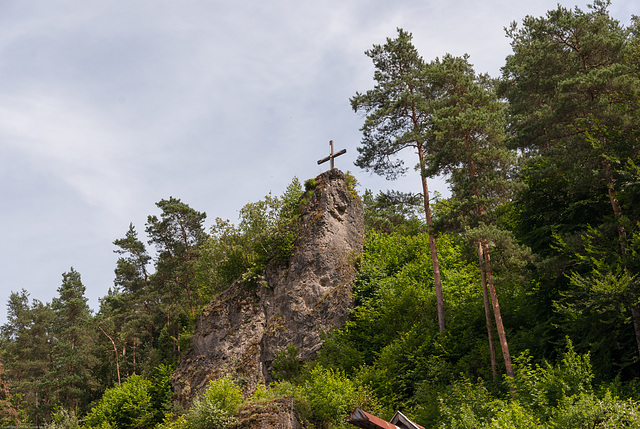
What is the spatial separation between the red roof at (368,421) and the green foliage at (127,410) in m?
23.5

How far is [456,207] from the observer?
61.7 feet

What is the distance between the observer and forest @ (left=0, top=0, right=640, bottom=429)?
15.0 m

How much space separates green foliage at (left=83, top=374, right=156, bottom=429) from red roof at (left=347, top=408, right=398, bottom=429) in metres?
23.5

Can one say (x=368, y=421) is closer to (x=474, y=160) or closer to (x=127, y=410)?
(x=474, y=160)

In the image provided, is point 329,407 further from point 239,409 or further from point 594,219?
point 594,219

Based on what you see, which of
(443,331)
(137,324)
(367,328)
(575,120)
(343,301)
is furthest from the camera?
(137,324)

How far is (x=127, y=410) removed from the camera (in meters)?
31.4

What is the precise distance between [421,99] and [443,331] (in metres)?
11.3

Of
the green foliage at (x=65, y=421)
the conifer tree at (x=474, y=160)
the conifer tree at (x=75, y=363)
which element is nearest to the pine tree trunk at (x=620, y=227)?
the conifer tree at (x=474, y=160)

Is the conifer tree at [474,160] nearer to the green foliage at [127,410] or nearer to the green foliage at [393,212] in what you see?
the green foliage at [393,212]

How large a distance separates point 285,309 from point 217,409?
26.6 feet

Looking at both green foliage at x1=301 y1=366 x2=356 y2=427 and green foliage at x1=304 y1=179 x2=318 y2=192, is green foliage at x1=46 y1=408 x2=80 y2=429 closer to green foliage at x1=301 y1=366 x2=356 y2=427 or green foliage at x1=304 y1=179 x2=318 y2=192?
green foliage at x1=301 y1=366 x2=356 y2=427

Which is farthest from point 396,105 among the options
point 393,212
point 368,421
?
point 368,421

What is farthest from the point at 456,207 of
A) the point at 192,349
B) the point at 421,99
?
the point at 192,349
